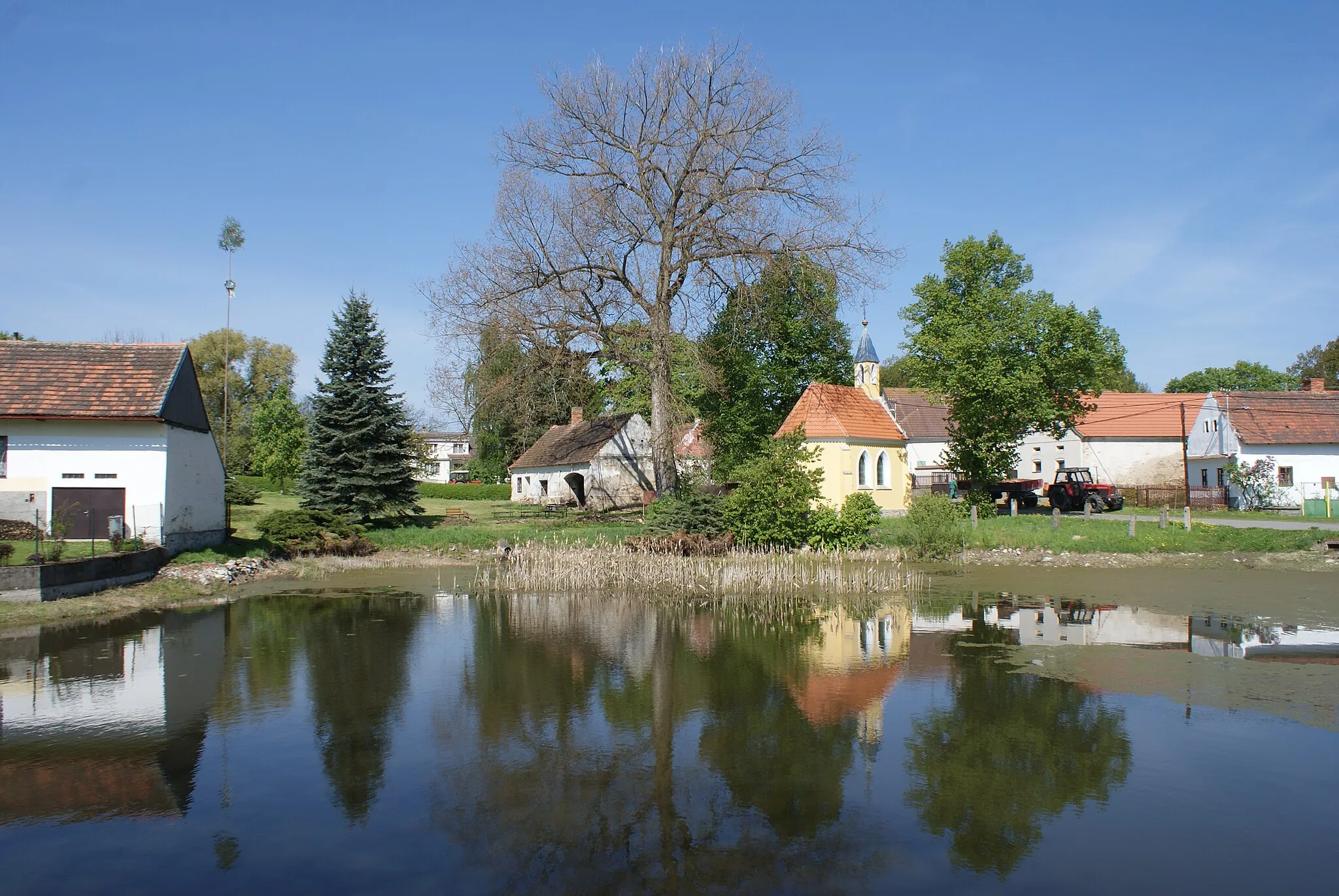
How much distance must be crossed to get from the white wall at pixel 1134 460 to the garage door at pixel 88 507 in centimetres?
4711

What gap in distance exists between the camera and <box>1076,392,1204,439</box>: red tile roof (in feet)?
162

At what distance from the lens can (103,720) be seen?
10625 millimetres

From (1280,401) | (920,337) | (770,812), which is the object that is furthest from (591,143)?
(1280,401)

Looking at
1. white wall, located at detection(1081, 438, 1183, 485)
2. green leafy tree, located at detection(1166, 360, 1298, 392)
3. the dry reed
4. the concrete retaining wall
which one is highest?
green leafy tree, located at detection(1166, 360, 1298, 392)

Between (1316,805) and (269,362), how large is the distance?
73.5 meters

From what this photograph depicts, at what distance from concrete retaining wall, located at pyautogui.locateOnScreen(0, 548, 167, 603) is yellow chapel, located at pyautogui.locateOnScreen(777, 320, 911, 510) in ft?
64.9

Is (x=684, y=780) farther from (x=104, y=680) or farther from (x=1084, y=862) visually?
(x=104, y=680)

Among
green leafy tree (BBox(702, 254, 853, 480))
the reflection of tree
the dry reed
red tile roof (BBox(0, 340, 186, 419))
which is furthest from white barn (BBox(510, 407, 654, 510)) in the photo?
the reflection of tree

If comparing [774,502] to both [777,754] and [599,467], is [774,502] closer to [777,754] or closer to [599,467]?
[599,467]

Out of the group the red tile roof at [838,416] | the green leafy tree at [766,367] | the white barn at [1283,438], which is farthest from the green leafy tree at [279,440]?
the white barn at [1283,438]

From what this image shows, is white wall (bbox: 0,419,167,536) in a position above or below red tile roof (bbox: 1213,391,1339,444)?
below

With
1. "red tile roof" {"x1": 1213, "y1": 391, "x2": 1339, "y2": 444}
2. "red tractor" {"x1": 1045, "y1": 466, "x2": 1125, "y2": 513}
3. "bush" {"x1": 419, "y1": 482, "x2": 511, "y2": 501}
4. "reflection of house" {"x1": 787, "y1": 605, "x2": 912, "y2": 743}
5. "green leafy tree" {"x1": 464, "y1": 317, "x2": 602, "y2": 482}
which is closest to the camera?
"reflection of house" {"x1": 787, "y1": 605, "x2": 912, "y2": 743}

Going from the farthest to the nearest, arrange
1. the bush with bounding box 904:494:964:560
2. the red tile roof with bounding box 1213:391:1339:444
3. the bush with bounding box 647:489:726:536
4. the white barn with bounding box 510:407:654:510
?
the white barn with bounding box 510:407:654:510, the red tile roof with bounding box 1213:391:1339:444, the bush with bounding box 647:489:726:536, the bush with bounding box 904:494:964:560

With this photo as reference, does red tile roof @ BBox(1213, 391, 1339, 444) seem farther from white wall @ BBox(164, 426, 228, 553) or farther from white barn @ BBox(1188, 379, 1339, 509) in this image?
white wall @ BBox(164, 426, 228, 553)
